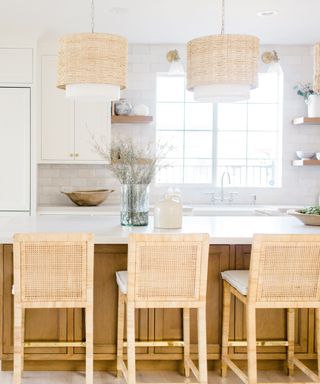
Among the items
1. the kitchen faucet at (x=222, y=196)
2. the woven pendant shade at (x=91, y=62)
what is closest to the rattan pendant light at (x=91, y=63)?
the woven pendant shade at (x=91, y=62)

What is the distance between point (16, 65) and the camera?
5910 mm

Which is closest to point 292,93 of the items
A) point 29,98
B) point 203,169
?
point 203,169

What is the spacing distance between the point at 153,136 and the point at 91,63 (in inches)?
128

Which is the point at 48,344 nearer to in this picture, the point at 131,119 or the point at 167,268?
the point at 167,268

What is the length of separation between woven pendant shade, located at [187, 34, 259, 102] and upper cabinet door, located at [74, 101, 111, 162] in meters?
2.76

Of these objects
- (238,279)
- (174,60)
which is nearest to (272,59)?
(174,60)

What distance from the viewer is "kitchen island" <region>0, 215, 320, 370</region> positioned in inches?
142

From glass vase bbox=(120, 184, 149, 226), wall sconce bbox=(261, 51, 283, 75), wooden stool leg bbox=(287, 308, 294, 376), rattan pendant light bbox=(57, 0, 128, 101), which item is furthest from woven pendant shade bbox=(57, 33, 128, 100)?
wooden stool leg bbox=(287, 308, 294, 376)

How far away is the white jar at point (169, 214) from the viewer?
3703mm

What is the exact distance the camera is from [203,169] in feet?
22.5

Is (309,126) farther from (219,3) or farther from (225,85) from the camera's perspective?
(225,85)

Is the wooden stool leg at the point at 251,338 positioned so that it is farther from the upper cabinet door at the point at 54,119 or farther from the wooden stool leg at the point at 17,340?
the upper cabinet door at the point at 54,119

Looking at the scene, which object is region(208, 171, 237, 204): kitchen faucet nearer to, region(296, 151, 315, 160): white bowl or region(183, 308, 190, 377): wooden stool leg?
region(296, 151, 315, 160): white bowl

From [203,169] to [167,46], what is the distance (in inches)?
56.1
